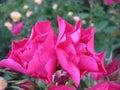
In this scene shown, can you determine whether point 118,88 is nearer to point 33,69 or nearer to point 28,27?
point 33,69

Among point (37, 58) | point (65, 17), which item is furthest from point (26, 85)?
point (65, 17)

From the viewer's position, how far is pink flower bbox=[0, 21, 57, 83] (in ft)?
1.85

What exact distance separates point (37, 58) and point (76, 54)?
0.18 ft

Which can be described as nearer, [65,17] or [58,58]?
[58,58]

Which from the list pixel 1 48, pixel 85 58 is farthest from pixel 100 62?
pixel 1 48

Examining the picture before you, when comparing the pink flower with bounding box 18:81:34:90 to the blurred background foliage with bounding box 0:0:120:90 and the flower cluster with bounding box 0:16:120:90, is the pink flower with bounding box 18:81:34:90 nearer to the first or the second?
the flower cluster with bounding box 0:16:120:90

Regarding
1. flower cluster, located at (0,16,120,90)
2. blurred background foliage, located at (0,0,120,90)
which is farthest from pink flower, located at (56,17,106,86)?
blurred background foliage, located at (0,0,120,90)

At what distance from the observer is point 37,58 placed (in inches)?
22.3

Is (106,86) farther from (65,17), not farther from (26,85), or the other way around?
(65,17)

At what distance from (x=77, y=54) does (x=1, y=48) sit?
3.21ft

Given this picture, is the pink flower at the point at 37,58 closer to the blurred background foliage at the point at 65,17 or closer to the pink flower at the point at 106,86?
the pink flower at the point at 106,86

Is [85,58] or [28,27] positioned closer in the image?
[85,58]

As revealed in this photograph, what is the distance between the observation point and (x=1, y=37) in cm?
165

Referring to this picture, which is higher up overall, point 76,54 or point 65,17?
point 65,17
